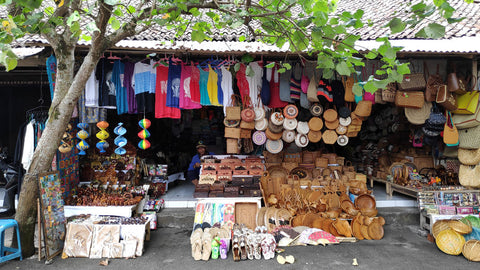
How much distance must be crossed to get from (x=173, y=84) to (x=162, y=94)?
0.91ft

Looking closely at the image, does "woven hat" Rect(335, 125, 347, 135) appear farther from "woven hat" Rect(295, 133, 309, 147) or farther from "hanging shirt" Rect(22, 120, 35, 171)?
"hanging shirt" Rect(22, 120, 35, 171)

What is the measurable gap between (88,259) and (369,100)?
17.8ft

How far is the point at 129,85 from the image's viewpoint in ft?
17.5

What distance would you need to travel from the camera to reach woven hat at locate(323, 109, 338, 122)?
5.50m

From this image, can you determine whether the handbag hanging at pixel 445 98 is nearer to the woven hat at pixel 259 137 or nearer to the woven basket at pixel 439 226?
the woven basket at pixel 439 226

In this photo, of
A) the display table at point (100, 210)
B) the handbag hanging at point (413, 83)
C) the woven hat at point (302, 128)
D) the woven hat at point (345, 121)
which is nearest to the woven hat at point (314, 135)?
the woven hat at point (302, 128)

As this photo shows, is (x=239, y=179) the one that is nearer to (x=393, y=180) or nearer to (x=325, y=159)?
(x=325, y=159)

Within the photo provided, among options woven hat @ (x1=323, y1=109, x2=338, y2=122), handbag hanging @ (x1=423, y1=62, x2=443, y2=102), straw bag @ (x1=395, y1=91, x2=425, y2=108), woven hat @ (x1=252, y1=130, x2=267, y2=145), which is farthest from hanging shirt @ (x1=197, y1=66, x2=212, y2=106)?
handbag hanging @ (x1=423, y1=62, x2=443, y2=102)

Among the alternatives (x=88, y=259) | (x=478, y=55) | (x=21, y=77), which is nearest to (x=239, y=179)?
(x=88, y=259)

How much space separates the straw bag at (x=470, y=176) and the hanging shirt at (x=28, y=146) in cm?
787

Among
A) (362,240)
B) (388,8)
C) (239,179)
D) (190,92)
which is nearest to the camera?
(362,240)

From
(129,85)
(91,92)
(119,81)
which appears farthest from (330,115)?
(91,92)

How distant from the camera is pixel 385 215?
5.57 meters

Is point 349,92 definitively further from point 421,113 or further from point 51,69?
point 51,69
